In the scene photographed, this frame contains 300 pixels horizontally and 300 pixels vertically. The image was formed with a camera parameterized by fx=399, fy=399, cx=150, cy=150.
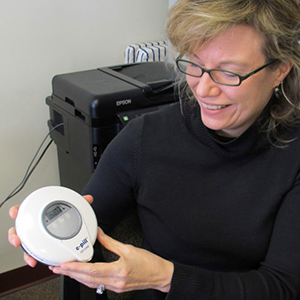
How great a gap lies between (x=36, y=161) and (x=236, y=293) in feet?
3.77

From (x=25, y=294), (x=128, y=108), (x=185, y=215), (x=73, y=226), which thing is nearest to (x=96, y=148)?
(x=128, y=108)

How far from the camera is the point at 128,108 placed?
4.39ft

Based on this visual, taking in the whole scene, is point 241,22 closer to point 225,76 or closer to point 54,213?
point 225,76

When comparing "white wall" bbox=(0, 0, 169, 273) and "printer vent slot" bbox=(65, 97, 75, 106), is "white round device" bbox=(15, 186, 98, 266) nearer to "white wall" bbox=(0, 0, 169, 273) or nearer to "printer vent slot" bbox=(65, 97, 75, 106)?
"printer vent slot" bbox=(65, 97, 75, 106)

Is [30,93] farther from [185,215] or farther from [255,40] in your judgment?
[255,40]

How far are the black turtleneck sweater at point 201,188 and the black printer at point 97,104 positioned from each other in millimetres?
329

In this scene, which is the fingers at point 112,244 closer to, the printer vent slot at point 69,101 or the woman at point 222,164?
the woman at point 222,164

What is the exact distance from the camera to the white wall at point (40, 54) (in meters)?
1.54

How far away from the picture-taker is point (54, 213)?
0.74 meters

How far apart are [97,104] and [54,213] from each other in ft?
1.92

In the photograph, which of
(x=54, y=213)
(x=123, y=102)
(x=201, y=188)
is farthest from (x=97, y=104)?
(x=54, y=213)

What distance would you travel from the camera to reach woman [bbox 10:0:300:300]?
0.81 m

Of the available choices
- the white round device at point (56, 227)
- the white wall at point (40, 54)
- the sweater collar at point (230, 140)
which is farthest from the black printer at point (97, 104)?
the white round device at point (56, 227)

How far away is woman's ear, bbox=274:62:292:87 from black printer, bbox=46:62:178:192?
15.0 inches
